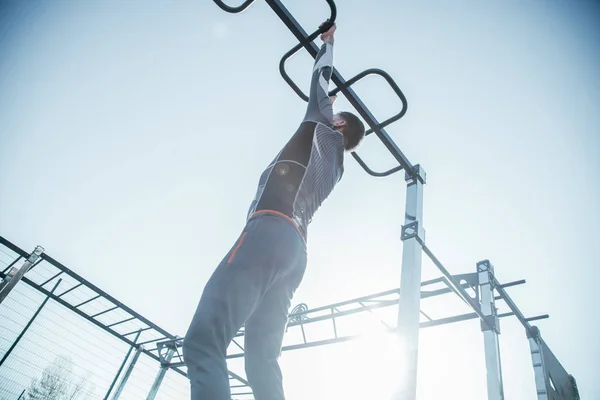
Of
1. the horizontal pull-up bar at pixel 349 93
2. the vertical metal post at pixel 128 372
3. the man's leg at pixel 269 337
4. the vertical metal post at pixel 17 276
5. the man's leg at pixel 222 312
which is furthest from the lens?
the vertical metal post at pixel 128 372

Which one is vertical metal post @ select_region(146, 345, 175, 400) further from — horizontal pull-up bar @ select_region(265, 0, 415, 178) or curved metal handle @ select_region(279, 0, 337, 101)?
curved metal handle @ select_region(279, 0, 337, 101)

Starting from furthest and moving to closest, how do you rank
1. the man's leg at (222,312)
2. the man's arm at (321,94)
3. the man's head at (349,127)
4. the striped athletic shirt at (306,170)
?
the man's head at (349,127) < the man's arm at (321,94) < the striped athletic shirt at (306,170) < the man's leg at (222,312)

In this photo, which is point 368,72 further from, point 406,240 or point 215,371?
point 215,371

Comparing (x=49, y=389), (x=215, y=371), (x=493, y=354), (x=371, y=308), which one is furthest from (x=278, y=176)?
(x=49, y=389)

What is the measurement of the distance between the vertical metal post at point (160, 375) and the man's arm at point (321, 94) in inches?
296

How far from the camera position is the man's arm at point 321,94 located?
1306 millimetres

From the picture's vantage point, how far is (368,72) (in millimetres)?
1905

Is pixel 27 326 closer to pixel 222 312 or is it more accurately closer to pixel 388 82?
pixel 222 312

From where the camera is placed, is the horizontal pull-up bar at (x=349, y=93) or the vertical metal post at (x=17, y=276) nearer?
the horizontal pull-up bar at (x=349, y=93)

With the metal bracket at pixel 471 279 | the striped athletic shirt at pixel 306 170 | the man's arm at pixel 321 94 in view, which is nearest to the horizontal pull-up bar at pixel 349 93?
the man's arm at pixel 321 94

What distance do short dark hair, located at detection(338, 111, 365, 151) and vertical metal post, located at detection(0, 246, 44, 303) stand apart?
7.50 m

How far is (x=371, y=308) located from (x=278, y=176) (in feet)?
16.2

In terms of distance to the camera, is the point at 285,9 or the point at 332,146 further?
the point at 285,9

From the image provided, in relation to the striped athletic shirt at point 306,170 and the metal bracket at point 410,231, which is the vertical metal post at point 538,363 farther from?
the striped athletic shirt at point 306,170
